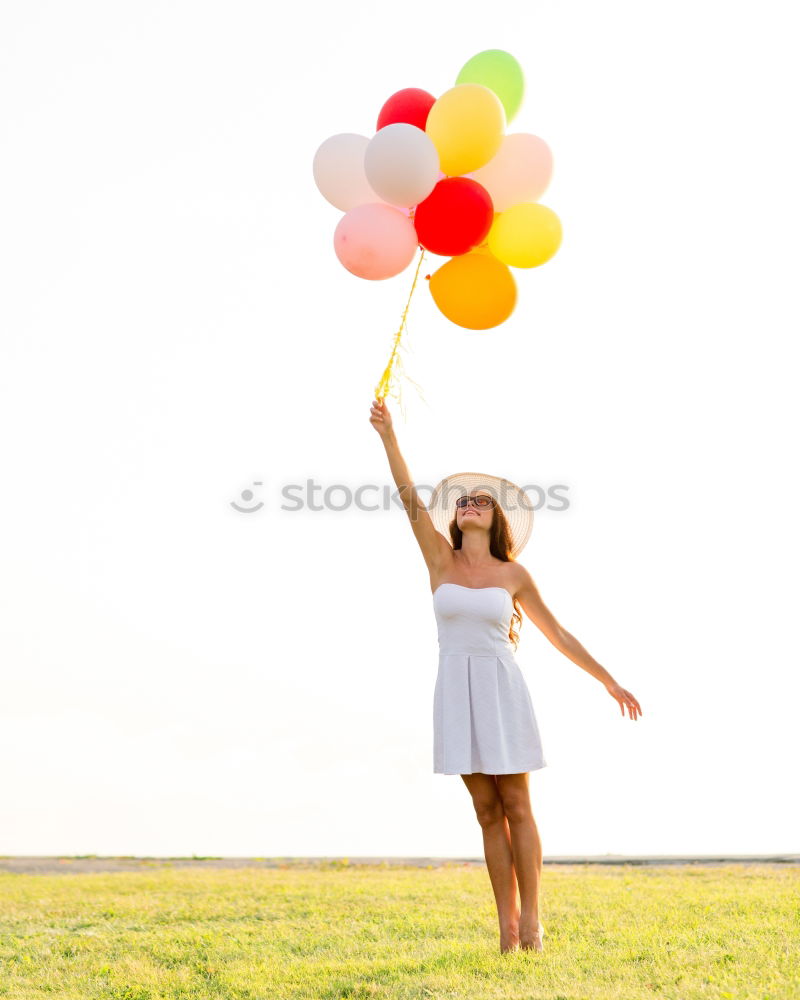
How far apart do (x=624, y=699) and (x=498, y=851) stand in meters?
0.98

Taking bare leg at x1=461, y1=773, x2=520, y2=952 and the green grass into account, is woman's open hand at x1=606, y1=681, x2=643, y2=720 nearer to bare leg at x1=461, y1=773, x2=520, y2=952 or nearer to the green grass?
bare leg at x1=461, y1=773, x2=520, y2=952

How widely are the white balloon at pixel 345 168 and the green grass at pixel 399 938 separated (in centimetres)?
406

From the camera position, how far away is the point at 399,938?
5.95 m

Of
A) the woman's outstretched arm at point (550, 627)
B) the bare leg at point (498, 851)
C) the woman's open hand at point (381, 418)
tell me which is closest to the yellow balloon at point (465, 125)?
the woman's open hand at point (381, 418)

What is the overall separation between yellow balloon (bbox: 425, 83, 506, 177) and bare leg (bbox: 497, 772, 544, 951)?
10.7 feet

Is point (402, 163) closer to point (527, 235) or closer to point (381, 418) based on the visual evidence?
point (527, 235)

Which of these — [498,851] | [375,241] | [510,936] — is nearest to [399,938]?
[510,936]

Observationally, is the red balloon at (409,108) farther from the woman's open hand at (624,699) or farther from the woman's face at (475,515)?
the woman's open hand at (624,699)

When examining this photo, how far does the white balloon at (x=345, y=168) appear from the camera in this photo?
19.4ft

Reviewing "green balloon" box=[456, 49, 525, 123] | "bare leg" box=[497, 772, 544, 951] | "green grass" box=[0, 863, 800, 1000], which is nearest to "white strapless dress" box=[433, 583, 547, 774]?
"bare leg" box=[497, 772, 544, 951]

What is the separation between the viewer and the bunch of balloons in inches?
217

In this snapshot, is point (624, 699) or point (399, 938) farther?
point (399, 938)

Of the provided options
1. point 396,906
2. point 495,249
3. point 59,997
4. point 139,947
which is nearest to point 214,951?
point 139,947

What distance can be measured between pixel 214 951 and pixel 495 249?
4.20m
